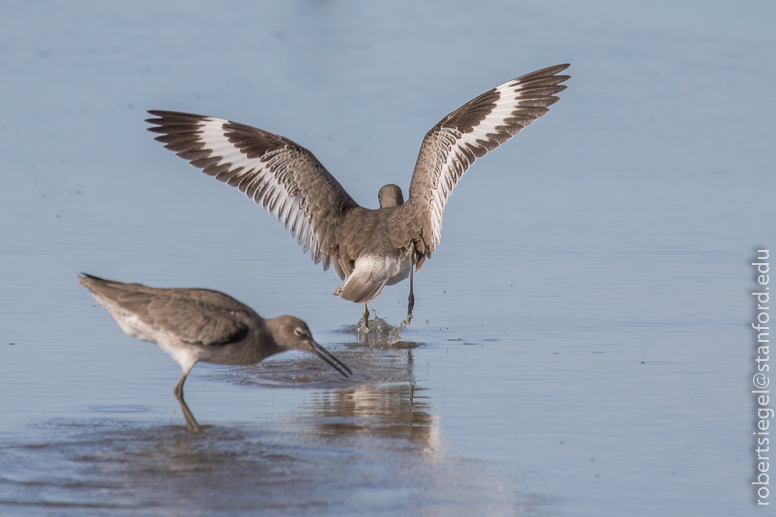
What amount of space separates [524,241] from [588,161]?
4388 millimetres

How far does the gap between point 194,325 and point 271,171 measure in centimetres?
337

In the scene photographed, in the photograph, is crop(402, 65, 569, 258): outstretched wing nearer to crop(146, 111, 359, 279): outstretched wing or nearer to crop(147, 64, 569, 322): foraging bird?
crop(147, 64, 569, 322): foraging bird

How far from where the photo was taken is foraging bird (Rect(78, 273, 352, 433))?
580 cm

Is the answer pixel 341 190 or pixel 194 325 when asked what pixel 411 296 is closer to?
pixel 341 190

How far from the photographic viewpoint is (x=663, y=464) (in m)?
5.19

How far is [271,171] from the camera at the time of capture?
9.00m

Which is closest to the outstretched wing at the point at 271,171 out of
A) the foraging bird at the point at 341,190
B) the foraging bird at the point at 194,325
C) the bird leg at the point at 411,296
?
the foraging bird at the point at 341,190

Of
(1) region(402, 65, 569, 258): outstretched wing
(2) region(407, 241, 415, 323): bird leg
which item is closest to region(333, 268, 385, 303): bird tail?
(2) region(407, 241, 415, 323): bird leg

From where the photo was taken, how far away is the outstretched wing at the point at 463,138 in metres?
8.59

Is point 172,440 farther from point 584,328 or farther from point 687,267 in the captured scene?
point 687,267

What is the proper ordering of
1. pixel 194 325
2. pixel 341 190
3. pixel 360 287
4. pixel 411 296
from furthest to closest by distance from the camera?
1. pixel 341 190
2. pixel 411 296
3. pixel 360 287
4. pixel 194 325

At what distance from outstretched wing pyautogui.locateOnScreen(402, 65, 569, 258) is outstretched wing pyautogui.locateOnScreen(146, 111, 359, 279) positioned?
70 cm

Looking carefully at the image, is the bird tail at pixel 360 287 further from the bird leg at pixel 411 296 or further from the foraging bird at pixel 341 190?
the bird leg at pixel 411 296

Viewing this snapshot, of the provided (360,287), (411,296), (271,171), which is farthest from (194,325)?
(271,171)
